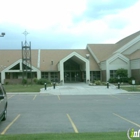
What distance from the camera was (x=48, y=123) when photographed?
11.4m

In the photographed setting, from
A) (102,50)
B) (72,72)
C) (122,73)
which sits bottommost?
(122,73)

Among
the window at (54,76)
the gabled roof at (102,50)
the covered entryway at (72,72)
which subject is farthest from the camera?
the covered entryway at (72,72)

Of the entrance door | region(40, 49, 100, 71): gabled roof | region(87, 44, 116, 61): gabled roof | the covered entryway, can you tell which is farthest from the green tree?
the entrance door

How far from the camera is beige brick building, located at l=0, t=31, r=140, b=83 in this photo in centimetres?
5084

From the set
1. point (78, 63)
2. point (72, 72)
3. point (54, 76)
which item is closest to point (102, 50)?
point (78, 63)

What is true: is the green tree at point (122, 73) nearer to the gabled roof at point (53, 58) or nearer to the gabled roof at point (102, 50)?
the gabled roof at point (53, 58)

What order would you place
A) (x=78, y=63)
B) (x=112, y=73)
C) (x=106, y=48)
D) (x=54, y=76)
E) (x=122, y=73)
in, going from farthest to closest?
(x=106, y=48)
(x=78, y=63)
(x=54, y=76)
(x=112, y=73)
(x=122, y=73)

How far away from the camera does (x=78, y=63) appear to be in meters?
58.1

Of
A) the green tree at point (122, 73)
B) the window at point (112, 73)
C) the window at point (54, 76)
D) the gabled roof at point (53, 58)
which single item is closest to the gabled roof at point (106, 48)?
the gabled roof at point (53, 58)

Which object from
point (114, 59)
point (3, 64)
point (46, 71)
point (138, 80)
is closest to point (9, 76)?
point (3, 64)

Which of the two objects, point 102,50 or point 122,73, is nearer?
point 122,73

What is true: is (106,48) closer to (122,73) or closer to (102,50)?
(102,50)

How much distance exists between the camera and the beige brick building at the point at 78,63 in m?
50.8

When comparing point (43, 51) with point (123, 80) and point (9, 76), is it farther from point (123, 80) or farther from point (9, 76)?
point (123, 80)
